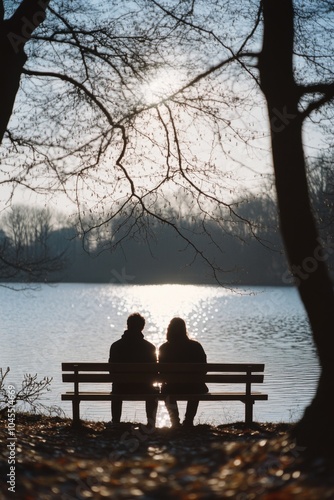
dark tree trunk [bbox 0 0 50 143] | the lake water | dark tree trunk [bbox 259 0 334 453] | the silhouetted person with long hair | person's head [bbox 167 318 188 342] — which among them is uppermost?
dark tree trunk [bbox 0 0 50 143]

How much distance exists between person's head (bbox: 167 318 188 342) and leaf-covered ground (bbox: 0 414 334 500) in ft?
5.13

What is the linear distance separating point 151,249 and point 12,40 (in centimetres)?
4380

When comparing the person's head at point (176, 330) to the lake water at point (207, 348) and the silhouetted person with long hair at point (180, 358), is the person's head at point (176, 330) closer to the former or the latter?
the silhouetted person with long hair at point (180, 358)

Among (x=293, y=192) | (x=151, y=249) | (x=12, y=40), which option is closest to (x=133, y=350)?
(x=293, y=192)

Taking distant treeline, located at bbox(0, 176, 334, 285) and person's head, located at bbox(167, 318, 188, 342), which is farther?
distant treeline, located at bbox(0, 176, 334, 285)

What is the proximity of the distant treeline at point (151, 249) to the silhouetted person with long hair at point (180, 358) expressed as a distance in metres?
0.85

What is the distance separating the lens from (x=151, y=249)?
173 ft

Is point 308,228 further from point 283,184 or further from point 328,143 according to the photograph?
point 328,143

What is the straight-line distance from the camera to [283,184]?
800 cm

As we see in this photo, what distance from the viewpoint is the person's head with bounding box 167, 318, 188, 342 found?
10.3 meters

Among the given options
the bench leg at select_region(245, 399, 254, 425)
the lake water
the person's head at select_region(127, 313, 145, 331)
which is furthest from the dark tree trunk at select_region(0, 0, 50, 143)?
the bench leg at select_region(245, 399, 254, 425)

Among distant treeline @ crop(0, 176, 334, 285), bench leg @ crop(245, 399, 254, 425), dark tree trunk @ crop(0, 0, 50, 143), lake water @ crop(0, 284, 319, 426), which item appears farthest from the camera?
lake water @ crop(0, 284, 319, 426)

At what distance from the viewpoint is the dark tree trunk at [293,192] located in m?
7.72

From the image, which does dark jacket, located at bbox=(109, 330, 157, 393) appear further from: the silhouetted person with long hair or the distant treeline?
the distant treeline
